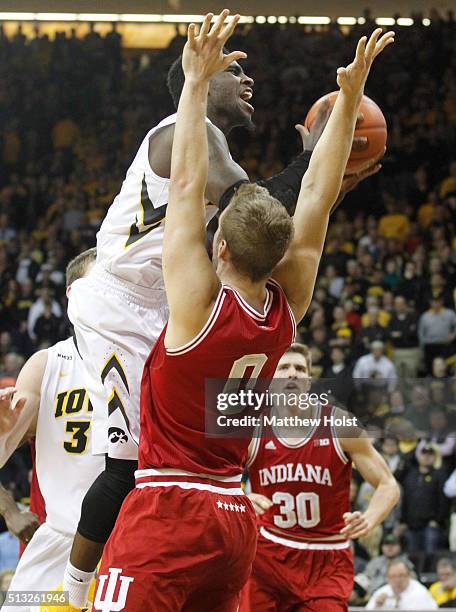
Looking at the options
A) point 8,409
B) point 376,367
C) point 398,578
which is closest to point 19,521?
point 8,409

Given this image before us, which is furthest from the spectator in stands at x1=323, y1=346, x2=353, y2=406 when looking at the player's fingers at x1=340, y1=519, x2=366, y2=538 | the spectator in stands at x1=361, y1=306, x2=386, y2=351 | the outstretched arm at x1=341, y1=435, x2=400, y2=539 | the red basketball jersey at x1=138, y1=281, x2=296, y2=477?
the red basketball jersey at x1=138, y1=281, x2=296, y2=477

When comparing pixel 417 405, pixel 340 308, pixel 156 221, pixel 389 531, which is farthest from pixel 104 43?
pixel 156 221

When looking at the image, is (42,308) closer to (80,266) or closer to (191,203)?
(80,266)

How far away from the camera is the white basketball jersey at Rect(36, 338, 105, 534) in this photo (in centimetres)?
496

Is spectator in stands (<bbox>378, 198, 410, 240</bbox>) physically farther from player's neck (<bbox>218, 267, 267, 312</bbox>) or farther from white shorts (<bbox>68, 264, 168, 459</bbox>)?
player's neck (<bbox>218, 267, 267, 312</bbox>)

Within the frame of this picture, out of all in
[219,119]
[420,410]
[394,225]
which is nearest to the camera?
[219,119]

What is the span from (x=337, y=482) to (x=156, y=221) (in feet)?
8.20

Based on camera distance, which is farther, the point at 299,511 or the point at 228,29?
the point at 299,511

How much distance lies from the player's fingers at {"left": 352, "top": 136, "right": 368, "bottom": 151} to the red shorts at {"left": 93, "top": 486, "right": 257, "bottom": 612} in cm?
163

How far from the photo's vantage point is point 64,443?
16.5 ft

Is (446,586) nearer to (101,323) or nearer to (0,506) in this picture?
(0,506)

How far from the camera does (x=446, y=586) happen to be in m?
8.59

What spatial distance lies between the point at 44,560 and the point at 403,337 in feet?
28.1

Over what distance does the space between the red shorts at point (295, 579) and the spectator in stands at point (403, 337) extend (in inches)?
272
